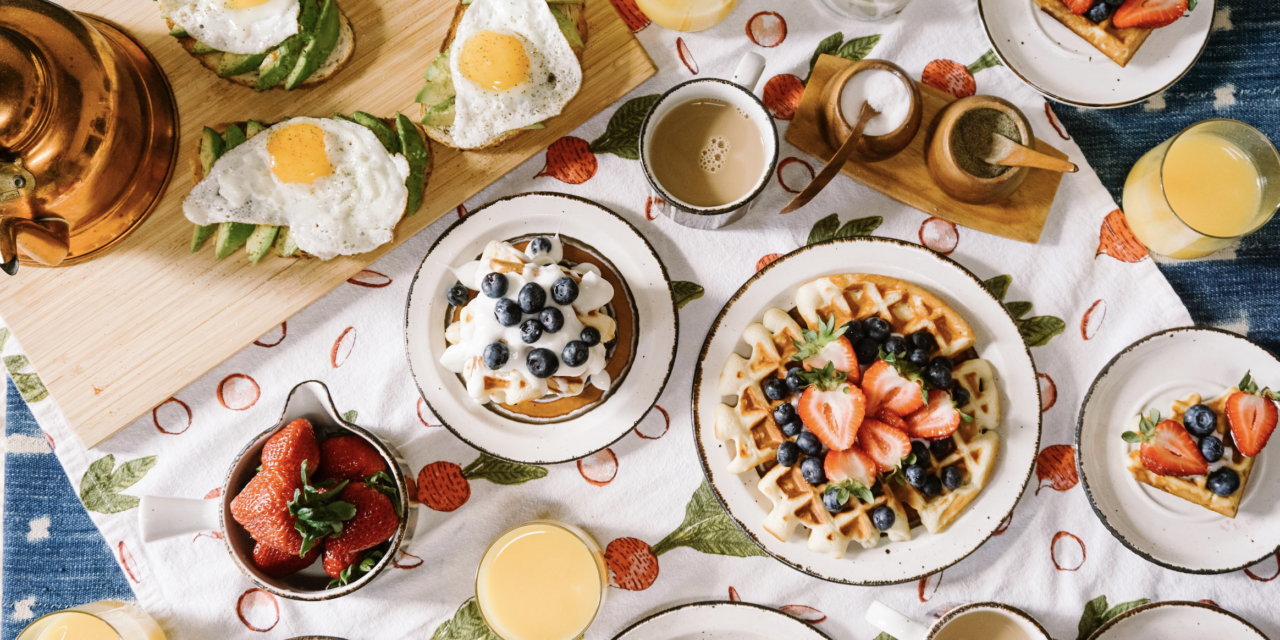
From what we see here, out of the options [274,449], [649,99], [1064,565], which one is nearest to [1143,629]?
[1064,565]

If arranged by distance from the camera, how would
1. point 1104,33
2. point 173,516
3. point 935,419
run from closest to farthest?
point 173,516
point 935,419
point 1104,33

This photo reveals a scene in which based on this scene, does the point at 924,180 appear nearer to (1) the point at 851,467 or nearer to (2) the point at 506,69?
(1) the point at 851,467

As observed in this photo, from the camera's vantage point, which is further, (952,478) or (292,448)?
(952,478)

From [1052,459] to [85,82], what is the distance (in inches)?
104

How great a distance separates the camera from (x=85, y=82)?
1.73 m

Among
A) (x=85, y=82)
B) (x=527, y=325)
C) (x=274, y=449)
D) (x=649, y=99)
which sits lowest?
(x=274, y=449)

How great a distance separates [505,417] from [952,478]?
1182mm

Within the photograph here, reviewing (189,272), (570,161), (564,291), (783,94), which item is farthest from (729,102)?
(189,272)

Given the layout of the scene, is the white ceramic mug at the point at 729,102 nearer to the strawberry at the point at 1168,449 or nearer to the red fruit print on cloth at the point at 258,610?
the strawberry at the point at 1168,449

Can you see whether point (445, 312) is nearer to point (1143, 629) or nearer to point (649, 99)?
point (649, 99)

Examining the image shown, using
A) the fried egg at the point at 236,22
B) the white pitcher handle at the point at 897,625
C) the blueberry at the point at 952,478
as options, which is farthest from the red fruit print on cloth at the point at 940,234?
the fried egg at the point at 236,22

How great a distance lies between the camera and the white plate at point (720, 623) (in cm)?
202

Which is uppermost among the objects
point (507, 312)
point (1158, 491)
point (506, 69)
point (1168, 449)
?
point (506, 69)

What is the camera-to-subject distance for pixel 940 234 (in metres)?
2.09
